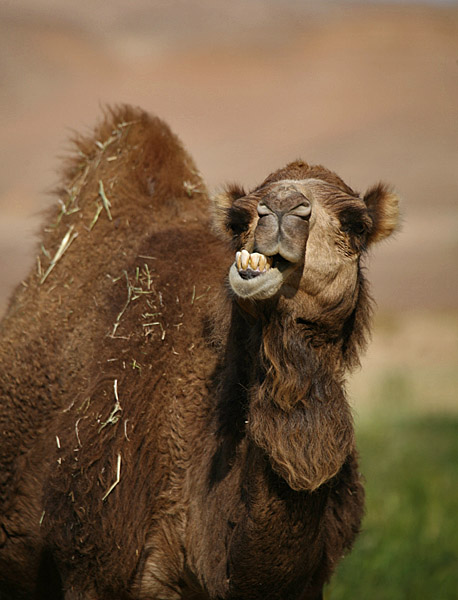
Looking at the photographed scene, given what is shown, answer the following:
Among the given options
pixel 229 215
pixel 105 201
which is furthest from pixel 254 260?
pixel 105 201

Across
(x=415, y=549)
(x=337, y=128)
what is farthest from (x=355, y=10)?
(x=415, y=549)

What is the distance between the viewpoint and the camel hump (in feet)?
17.2

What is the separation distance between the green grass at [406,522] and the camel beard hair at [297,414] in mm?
2333

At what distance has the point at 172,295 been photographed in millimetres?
4473

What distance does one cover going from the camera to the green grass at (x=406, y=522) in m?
7.00

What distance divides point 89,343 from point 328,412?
1437mm

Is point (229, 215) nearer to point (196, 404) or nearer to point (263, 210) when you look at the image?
point (263, 210)

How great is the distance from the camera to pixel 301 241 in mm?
3285

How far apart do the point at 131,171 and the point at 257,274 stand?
2.30 metres

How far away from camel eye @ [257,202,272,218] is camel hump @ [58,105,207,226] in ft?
6.17

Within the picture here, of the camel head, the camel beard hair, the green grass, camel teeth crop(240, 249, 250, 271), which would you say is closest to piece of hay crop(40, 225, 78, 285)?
the camel head

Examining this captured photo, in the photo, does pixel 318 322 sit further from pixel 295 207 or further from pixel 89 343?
pixel 89 343

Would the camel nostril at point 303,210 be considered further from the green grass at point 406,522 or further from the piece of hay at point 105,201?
the green grass at point 406,522

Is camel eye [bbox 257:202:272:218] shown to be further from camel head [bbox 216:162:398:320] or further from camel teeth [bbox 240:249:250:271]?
camel teeth [bbox 240:249:250:271]
